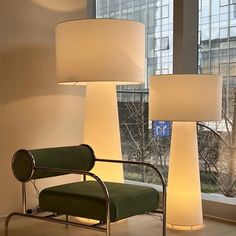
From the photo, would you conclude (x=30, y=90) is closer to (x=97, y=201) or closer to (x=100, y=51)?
(x=100, y=51)

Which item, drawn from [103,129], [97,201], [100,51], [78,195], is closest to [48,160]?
[78,195]

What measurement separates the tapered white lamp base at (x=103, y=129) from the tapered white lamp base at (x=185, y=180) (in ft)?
1.50

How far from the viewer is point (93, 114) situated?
3.61 meters

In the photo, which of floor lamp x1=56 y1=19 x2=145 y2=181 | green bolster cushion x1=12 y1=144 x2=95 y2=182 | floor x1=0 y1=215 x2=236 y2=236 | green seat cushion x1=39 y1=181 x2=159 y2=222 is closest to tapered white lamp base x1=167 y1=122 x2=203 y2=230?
floor x1=0 y1=215 x2=236 y2=236

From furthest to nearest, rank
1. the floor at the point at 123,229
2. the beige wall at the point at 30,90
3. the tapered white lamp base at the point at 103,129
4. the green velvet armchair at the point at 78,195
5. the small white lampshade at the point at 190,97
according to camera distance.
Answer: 1. the beige wall at the point at 30,90
2. the tapered white lamp base at the point at 103,129
3. the floor at the point at 123,229
4. the small white lampshade at the point at 190,97
5. the green velvet armchair at the point at 78,195

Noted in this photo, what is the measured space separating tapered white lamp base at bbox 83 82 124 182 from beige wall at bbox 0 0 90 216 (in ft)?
2.03

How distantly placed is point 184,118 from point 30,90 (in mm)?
1454

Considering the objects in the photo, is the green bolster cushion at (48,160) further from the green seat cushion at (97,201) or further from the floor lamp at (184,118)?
the floor lamp at (184,118)

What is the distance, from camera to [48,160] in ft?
9.92

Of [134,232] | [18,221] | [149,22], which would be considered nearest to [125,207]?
[134,232]

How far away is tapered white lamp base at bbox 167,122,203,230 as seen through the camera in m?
3.45

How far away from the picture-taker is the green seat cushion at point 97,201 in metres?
2.75

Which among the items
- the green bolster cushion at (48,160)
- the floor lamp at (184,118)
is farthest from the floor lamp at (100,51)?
the green bolster cushion at (48,160)

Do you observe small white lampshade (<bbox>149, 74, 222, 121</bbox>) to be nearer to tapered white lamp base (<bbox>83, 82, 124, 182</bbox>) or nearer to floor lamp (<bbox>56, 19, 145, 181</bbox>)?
floor lamp (<bbox>56, 19, 145, 181</bbox>)
